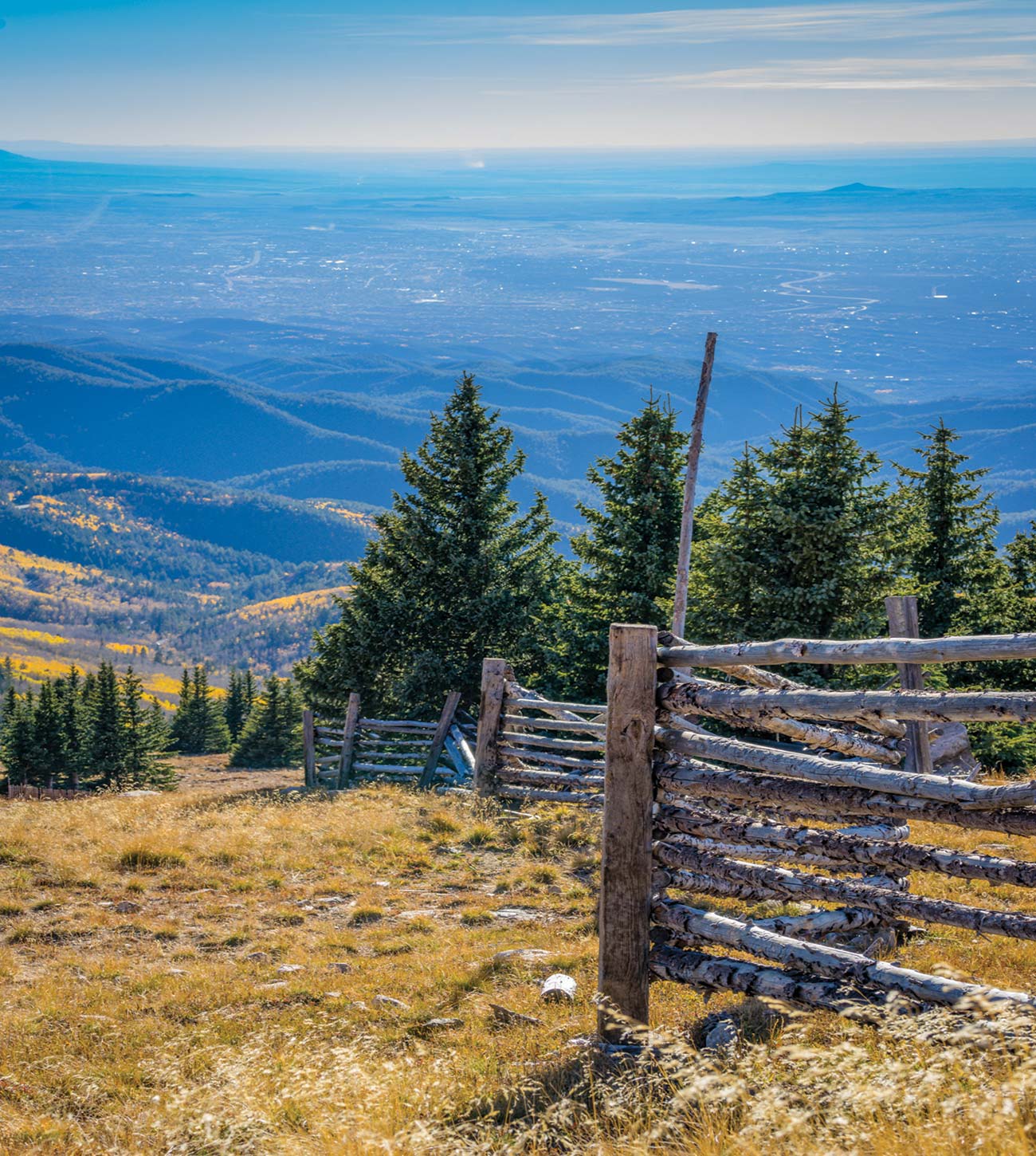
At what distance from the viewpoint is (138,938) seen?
744cm

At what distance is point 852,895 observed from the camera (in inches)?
175

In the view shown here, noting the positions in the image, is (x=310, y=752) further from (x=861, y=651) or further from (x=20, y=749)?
(x=20, y=749)

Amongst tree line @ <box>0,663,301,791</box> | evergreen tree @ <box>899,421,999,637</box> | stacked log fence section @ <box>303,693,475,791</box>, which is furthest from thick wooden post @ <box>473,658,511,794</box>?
tree line @ <box>0,663,301,791</box>

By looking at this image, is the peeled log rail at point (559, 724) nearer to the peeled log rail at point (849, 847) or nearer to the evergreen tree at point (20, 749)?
the peeled log rail at point (849, 847)

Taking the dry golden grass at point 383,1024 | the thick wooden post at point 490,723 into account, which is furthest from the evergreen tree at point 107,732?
the dry golden grass at point 383,1024

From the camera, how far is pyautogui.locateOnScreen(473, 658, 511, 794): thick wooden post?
13227 mm

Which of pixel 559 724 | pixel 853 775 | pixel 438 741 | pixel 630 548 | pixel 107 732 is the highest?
pixel 630 548

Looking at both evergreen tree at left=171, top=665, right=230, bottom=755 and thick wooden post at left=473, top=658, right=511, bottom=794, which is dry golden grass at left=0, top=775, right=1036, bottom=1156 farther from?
evergreen tree at left=171, top=665, right=230, bottom=755

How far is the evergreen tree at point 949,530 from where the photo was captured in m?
24.3

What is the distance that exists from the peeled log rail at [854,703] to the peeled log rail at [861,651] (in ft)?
0.46

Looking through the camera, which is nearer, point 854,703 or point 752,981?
point 854,703

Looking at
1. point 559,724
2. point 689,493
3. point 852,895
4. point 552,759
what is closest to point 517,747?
point 552,759

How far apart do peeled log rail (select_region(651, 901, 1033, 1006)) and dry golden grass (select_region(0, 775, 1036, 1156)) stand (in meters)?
0.24

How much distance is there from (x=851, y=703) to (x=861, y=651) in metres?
0.25
